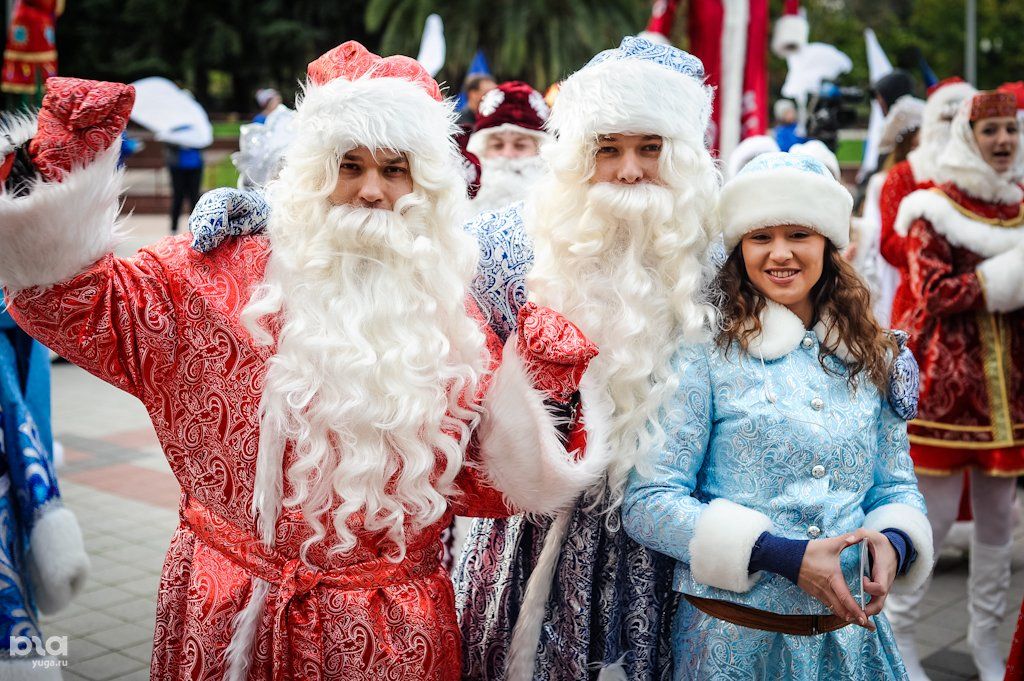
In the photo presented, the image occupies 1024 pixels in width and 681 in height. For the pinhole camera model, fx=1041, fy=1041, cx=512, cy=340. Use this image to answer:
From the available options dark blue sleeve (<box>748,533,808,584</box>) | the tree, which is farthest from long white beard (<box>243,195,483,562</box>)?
the tree

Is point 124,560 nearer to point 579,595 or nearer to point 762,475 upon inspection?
point 579,595

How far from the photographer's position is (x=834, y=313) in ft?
8.26

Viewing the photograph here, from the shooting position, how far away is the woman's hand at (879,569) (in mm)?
2250

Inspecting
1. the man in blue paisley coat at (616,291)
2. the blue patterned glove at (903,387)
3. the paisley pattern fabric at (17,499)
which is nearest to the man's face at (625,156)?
the man in blue paisley coat at (616,291)

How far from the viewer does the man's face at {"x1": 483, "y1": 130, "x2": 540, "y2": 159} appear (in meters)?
5.02

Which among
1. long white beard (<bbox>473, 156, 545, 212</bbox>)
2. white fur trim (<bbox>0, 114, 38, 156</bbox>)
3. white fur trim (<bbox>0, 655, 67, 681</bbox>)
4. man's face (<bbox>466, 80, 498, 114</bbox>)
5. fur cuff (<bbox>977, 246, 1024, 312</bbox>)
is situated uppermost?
man's face (<bbox>466, 80, 498, 114</bbox>)

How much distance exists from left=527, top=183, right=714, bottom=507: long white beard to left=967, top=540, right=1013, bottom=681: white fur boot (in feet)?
7.47

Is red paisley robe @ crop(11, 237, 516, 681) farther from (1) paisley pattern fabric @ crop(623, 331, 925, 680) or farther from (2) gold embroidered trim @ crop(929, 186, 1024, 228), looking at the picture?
(2) gold embroidered trim @ crop(929, 186, 1024, 228)

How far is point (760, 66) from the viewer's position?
5.31m

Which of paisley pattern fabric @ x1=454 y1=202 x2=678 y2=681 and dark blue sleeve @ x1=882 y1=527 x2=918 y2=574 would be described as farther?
paisley pattern fabric @ x1=454 y1=202 x2=678 y2=681

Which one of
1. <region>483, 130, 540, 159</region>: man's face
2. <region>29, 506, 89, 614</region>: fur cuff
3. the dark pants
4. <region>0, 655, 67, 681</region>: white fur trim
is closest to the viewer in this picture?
<region>0, 655, 67, 681</region>: white fur trim

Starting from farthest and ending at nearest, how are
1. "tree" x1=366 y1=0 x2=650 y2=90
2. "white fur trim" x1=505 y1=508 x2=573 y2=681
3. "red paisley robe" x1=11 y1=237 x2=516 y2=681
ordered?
"tree" x1=366 y1=0 x2=650 y2=90
"white fur trim" x1=505 y1=508 x2=573 y2=681
"red paisley robe" x1=11 y1=237 x2=516 y2=681

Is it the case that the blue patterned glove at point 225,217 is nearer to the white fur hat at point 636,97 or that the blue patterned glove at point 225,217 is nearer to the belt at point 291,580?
the belt at point 291,580

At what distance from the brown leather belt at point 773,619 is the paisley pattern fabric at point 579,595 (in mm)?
229
